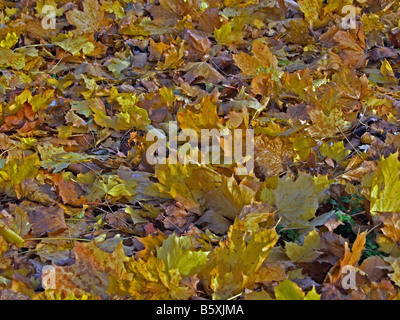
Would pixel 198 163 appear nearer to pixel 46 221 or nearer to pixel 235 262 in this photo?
pixel 235 262

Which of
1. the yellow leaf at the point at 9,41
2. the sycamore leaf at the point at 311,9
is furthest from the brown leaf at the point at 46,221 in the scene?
the sycamore leaf at the point at 311,9

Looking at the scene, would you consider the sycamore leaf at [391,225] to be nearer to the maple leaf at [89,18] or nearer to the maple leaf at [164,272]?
the maple leaf at [164,272]

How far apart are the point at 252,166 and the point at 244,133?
16cm

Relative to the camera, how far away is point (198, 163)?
58.9 inches

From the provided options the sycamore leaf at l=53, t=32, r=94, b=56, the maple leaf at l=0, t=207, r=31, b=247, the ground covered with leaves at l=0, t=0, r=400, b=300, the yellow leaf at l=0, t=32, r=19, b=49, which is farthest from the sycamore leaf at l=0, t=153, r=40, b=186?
the yellow leaf at l=0, t=32, r=19, b=49

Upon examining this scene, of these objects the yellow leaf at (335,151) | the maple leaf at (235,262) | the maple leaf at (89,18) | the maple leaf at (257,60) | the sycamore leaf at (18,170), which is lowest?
the maple leaf at (235,262)

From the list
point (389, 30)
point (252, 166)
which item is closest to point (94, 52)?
point (252, 166)

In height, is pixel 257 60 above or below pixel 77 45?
below

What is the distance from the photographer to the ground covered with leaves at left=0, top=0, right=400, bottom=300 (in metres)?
1.23

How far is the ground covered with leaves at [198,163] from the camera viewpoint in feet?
4.04

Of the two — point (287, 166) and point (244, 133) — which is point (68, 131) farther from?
point (287, 166)

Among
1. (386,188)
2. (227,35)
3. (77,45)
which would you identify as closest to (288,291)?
(386,188)

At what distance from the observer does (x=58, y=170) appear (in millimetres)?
1763

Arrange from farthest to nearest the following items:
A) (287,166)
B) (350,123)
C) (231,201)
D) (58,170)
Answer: (350,123), (58,170), (287,166), (231,201)
